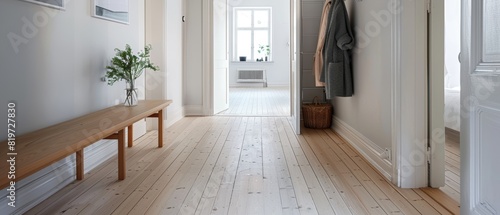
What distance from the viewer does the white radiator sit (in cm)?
1255

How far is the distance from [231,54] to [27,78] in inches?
424

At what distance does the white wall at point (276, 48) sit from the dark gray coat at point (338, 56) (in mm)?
8907

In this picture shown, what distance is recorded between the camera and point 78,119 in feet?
8.10

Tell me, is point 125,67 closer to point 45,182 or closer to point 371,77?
point 45,182

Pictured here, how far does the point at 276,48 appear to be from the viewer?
1263 cm

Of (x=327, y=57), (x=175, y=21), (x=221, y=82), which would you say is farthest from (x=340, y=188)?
(x=221, y=82)

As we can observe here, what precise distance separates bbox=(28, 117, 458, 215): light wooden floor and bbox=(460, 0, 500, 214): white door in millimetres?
461

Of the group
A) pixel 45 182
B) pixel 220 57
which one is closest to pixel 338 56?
pixel 45 182

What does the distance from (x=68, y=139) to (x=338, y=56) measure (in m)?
2.50

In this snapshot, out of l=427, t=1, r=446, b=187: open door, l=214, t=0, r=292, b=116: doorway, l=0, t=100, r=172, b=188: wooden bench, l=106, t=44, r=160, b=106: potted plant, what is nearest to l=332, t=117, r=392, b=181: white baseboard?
l=427, t=1, r=446, b=187: open door

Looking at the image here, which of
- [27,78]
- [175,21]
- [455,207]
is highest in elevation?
[175,21]

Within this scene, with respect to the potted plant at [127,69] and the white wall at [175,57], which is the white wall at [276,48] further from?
the potted plant at [127,69]

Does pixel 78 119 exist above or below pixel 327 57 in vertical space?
below

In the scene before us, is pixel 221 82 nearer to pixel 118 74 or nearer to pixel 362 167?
pixel 118 74
